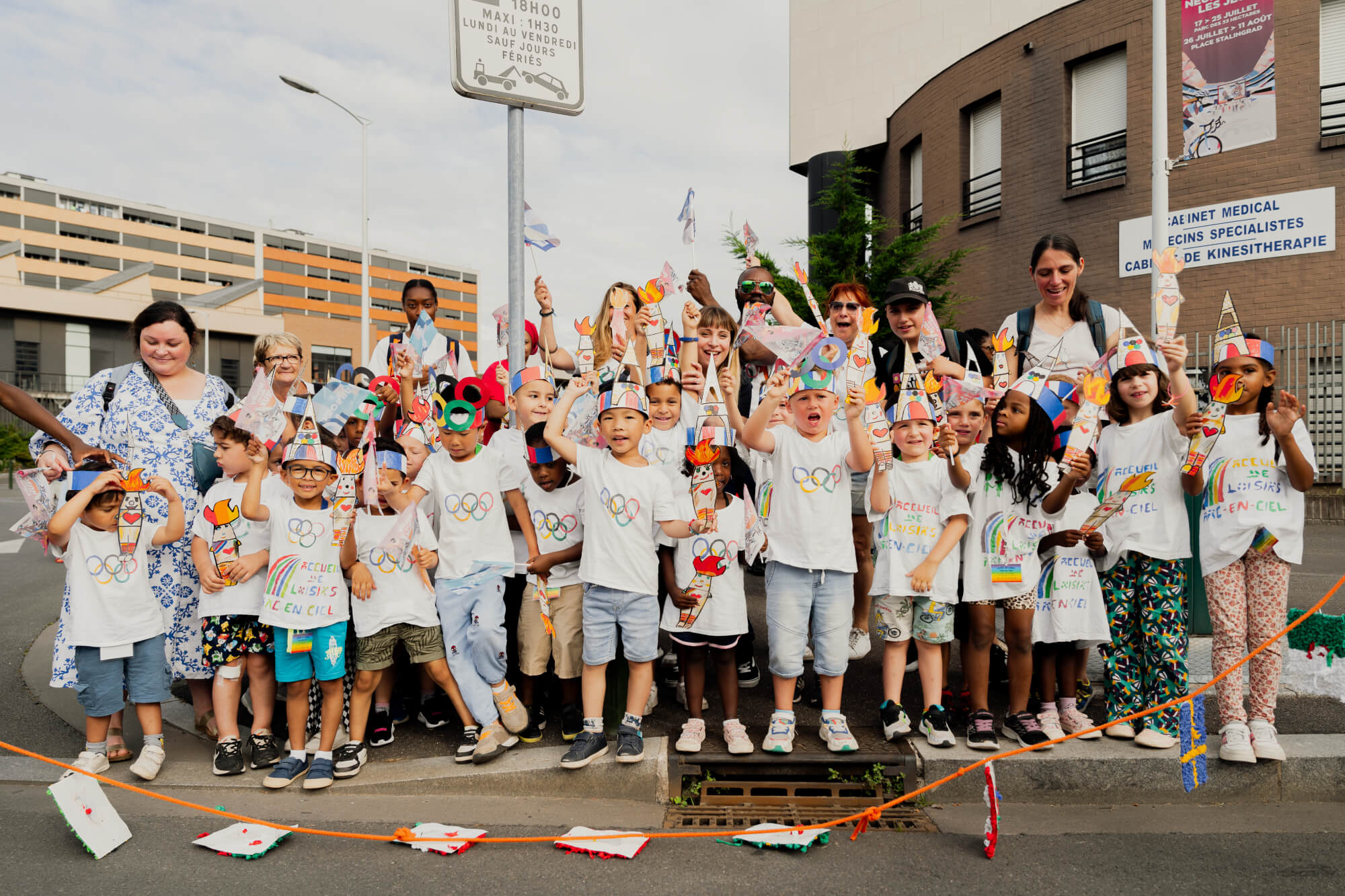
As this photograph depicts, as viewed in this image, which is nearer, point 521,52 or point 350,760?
point 350,760

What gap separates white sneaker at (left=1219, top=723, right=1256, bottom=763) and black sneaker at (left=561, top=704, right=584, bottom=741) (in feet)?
9.81

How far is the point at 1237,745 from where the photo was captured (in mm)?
3773

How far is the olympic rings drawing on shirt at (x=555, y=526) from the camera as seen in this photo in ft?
14.1

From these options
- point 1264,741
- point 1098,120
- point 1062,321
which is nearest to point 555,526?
point 1062,321

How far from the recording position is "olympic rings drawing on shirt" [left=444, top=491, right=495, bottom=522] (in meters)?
4.20

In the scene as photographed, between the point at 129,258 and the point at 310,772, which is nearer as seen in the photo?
the point at 310,772

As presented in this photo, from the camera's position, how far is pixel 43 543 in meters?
4.09

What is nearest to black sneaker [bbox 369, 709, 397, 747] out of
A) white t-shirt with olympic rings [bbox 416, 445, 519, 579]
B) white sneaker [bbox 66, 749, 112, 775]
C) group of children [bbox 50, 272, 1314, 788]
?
group of children [bbox 50, 272, 1314, 788]

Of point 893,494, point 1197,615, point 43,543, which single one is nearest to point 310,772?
point 43,543

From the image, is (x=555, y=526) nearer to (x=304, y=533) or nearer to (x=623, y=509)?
(x=623, y=509)

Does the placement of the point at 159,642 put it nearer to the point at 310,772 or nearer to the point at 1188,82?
the point at 310,772

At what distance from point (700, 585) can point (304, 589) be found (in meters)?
1.90

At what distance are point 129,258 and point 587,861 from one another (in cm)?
7829

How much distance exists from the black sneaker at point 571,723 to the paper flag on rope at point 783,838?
3.71 ft
